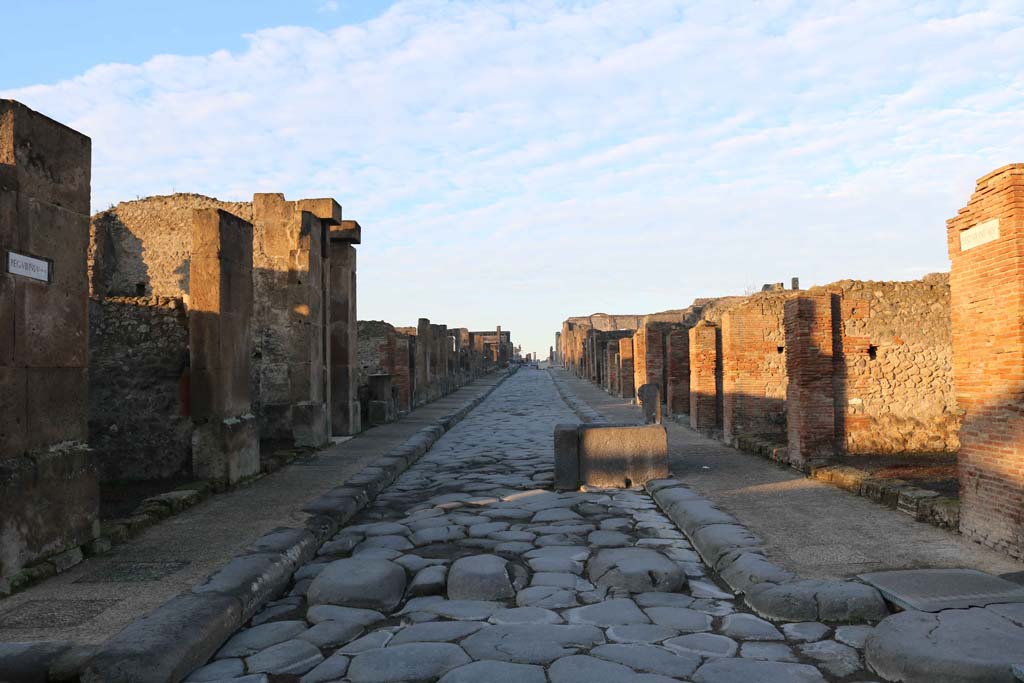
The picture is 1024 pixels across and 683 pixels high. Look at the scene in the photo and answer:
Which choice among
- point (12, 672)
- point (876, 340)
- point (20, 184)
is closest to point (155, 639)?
point (12, 672)

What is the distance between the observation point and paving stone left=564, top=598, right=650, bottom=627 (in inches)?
143

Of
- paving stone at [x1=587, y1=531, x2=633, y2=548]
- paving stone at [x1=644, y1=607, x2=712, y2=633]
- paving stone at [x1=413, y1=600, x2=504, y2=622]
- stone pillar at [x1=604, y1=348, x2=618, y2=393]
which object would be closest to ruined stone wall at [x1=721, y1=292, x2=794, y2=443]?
paving stone at [x1=587, y1=531, x2=633, y2=548]

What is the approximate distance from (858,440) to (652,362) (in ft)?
28.3

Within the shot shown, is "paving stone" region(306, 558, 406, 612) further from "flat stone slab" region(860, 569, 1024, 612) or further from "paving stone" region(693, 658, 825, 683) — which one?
"flat stone slab" region(860, 569, 1024, 612)

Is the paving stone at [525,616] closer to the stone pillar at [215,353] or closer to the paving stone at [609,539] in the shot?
the paving stone at [609,539]

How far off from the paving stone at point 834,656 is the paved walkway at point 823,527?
810 millimetres

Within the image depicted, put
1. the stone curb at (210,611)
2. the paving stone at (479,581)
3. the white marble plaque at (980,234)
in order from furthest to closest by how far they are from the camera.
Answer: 1. the white marble plaque at (980,234)
2. the paving stone at (479,581)
3. the stone curb at (210,611)

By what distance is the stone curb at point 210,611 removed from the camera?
9.42ft

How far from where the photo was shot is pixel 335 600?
3979 millimetres

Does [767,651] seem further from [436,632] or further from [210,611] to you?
[210,611]

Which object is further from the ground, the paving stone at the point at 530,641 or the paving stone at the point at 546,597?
the paving stone at the point at 530,641

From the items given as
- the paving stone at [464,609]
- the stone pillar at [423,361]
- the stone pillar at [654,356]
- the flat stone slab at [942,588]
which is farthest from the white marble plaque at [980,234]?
the stone pillar at [423,361]

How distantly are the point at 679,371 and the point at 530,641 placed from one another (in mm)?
11570

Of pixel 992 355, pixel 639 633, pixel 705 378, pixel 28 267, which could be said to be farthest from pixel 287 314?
pixel 992 355
